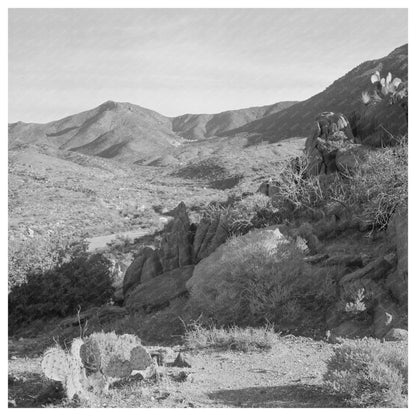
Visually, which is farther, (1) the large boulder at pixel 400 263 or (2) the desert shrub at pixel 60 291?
(2) the desert shrub at pixel 60 291

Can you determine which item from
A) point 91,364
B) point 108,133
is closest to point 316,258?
point 91,364

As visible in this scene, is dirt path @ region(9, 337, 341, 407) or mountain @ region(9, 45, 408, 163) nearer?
dirt path @ region(9, 337, 341, 407)

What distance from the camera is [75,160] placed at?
3570 inches

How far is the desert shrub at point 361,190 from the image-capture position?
1125cm

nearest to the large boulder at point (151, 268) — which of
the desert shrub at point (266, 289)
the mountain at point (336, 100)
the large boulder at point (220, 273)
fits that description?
the large boulder at point (220, 273)

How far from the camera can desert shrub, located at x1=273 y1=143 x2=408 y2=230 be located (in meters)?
11.2

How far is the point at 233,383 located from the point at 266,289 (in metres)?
3.27

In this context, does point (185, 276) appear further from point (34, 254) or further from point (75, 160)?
point (75, 160)

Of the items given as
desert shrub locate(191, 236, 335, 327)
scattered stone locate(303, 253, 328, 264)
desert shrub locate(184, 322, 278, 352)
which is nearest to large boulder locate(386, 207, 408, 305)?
desert shrub locate(191, 236, 335, 327)

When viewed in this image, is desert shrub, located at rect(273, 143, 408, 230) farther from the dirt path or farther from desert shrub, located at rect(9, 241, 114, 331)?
desert shrub, located at rect(9, 241, 114, 331)

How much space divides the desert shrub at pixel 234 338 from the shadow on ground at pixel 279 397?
173 centimetres

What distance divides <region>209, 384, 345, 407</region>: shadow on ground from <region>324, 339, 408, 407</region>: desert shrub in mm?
196

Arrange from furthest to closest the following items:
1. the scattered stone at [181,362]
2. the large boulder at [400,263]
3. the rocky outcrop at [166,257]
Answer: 1. the rocky outcrop at [166,257]
2. the large boulder at [400,263]
3. the scattered stone at [181,362]

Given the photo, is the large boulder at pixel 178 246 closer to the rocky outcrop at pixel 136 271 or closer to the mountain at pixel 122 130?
the rocky outcrop at pixel 136 271
